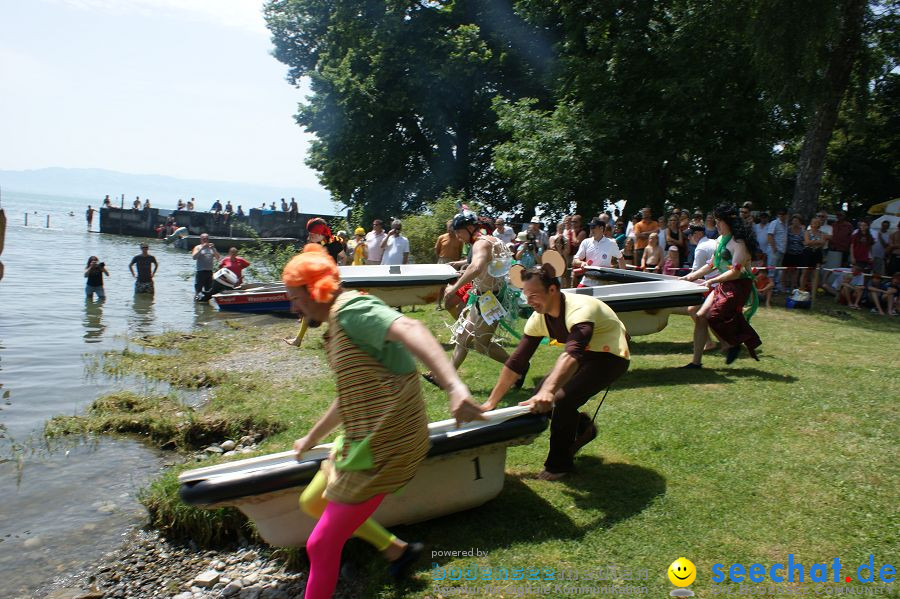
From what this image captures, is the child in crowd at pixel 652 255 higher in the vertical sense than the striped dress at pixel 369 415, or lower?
higher

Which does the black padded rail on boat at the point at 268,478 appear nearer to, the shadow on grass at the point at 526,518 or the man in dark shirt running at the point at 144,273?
the shadow on grass at the point at 526,518

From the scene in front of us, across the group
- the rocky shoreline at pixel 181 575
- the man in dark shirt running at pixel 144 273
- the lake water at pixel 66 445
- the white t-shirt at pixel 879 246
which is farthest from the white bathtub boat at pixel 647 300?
the man in dark shirt running at pixel 144 273

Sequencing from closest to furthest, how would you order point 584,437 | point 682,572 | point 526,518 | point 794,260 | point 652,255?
point 682,572, point 526,518, point 584,437, point 652,255, point 794,260

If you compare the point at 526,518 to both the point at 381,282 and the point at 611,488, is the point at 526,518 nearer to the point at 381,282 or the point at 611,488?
the point at 611,488

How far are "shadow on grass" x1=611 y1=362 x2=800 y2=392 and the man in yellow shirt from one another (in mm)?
2477

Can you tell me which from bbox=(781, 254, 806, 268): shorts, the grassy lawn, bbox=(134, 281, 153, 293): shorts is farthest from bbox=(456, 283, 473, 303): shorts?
bbox=(134, 281, 153, 293): shorts

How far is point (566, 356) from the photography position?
4.60 metres

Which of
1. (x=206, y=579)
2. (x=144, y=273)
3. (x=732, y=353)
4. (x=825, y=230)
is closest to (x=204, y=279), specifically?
(x=144, y=273)

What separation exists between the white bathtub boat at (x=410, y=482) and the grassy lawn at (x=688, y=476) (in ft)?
0.80

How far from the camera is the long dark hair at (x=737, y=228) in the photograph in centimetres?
770

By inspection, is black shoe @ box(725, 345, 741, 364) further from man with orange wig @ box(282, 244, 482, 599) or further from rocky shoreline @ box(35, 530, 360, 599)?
man with orange wig @ box(282, 244, 482, 599)

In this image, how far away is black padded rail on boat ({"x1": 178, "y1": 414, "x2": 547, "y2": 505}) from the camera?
3.99 metres

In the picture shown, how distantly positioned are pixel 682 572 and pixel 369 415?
1.97 meters

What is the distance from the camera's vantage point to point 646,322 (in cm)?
889
